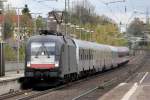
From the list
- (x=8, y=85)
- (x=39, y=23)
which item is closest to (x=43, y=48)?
(x=8, y=85)

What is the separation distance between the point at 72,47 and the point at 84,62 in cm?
709

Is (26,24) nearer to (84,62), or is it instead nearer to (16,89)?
(84,62)

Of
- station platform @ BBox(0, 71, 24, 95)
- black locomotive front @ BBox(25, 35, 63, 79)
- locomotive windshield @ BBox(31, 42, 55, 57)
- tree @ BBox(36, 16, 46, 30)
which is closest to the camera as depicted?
station platform @ BBox(0, 71, 24, 95)

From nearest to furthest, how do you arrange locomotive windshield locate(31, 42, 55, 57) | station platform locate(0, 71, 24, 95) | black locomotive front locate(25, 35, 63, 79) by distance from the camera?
station platform locate(0, 71, 24, 95)
black locomotive front locate(25, 35, 63, 79)
locomotive windshield locate(31, 42, 55, 57)

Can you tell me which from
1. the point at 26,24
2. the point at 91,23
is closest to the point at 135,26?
the point at 91,23

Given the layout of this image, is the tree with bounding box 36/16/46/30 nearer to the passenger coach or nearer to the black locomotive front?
the passenger coach

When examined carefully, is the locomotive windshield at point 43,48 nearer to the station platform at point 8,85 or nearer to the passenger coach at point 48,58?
the passenger coach at point 48,58

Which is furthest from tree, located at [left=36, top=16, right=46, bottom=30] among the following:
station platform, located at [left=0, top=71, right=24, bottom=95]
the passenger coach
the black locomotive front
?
station platform, located at [left=0, top=71, right=24, bottom=95]

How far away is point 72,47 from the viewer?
37.7m

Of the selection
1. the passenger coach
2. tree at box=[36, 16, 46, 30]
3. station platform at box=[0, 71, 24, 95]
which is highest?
tree at box=[36, 16, 46, 30]

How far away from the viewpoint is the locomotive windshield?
3297 centimetres

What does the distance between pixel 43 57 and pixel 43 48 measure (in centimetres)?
65

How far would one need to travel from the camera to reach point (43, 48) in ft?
109

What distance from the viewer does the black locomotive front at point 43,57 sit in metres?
32.5
